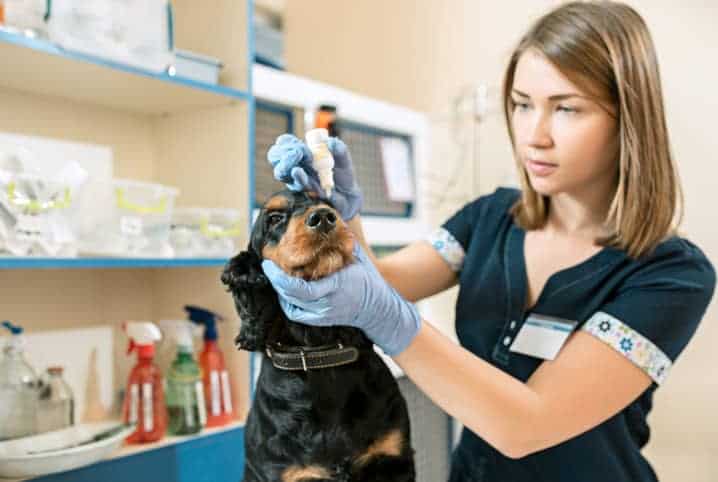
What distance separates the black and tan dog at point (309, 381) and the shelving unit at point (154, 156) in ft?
2.13

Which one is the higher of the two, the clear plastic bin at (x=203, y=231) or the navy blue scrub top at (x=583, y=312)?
the clear plastic bin at (x=203, y=231)

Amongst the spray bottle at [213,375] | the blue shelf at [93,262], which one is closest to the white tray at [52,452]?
the spray bottle at [213,375]

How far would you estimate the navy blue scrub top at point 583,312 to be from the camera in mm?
1099

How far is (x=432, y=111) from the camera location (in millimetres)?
2625

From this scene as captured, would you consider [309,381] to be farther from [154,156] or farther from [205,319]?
[154,156]

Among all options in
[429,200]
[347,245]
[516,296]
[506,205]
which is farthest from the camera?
[429,200]

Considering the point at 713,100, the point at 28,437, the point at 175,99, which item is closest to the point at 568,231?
the point at 713,100

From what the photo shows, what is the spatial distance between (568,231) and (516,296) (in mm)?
186

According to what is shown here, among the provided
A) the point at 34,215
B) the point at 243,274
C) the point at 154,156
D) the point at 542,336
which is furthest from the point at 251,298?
the point at 154,156

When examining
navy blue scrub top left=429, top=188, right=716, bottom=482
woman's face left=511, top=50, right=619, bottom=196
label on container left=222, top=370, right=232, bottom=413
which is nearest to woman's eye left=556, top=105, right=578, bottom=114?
woman's face left=511, top=50, right=619, bottom=196

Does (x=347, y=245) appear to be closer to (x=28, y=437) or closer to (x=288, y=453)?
(x=288, y=453)

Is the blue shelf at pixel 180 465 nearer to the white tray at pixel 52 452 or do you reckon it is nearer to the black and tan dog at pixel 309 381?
the white tray at pixel 52 452

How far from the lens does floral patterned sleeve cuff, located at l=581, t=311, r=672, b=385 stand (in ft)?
3.51

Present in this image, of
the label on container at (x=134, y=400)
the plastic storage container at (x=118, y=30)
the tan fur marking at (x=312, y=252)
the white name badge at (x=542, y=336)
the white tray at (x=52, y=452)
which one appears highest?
the plastic storage container at (x=118, y=30)
